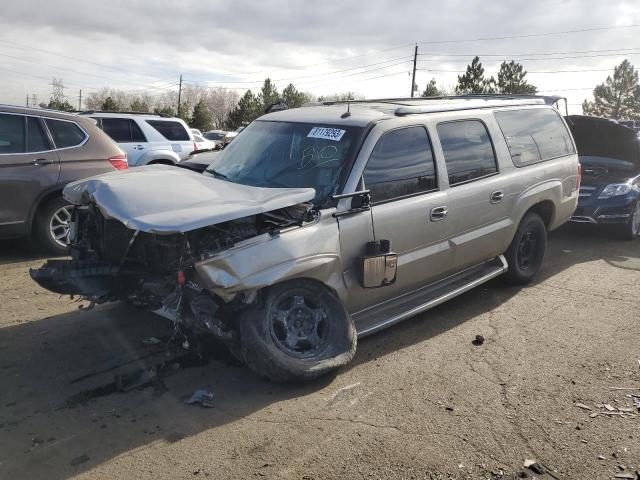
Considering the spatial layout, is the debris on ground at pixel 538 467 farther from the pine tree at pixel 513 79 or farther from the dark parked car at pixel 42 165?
the pine tree at pixel 513 79

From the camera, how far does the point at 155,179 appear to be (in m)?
4.19

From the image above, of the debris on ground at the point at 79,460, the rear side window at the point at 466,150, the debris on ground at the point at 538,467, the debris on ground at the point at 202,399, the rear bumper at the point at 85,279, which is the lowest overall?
the debris on ground at the point at 79,460

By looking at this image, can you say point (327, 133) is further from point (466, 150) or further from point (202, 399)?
point (202, 399)

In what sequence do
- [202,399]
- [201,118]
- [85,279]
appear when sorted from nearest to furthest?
1. [202,399]
2. [85,279]
3. [201,118]

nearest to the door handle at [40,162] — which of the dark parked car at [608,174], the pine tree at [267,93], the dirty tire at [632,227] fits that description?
the dark parked car at [608,174]

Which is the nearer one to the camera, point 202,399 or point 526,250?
point 202,399

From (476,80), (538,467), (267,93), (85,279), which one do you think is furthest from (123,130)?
(267,93)

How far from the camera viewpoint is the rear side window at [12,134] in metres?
6.58

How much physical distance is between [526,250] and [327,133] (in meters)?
2.99

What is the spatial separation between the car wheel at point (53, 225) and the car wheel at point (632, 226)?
309 inches

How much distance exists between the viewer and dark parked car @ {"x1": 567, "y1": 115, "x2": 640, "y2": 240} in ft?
27.1

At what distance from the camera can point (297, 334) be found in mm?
3908

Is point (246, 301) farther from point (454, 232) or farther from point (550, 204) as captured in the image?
point (550, 204)

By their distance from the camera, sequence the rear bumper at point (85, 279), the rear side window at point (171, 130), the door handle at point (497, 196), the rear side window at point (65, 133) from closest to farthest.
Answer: the rear bumper at point (85, 279) → the door handle at point (497, 196) → the rear side window at point (65, 133) → the rear side window at point (171, 130)
